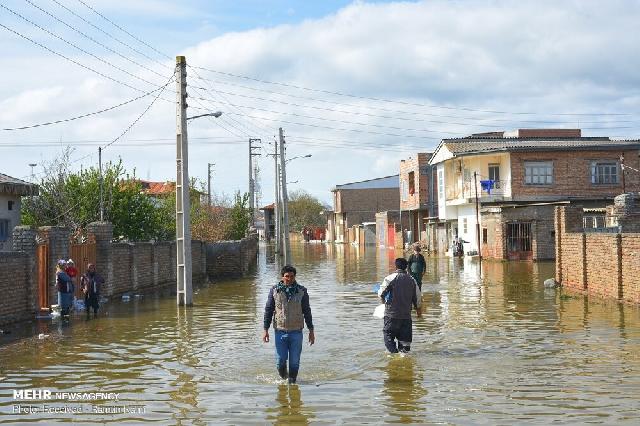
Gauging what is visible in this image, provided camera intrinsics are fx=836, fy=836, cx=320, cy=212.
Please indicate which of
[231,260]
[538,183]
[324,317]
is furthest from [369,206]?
[324,317]

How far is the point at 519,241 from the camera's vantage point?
4428 centimetres

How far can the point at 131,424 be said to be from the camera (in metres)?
9.29

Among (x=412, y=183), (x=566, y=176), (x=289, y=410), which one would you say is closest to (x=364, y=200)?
(x=412, y=183)

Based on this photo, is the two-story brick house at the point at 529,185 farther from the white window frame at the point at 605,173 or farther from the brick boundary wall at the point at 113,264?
the brick boundary wall at the point at 113,264

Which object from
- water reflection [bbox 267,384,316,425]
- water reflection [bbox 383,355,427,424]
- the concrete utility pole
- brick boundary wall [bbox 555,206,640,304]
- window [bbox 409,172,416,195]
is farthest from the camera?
window [bbox 409,172,416,195]

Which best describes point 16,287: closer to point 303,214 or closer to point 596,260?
point 596,260

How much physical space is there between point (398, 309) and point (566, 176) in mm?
37867

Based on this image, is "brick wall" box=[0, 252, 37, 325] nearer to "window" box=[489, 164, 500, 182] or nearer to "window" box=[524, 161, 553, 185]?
"window" box=[524, 161, 553, 185]

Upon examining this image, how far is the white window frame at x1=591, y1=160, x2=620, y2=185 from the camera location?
160 ft

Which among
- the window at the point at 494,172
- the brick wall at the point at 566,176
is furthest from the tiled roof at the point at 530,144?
the window at the point at 494,172

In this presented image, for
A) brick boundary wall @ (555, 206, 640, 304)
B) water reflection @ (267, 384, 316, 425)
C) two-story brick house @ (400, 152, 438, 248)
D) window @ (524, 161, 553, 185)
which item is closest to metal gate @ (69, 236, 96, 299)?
water reflection @ (267, 384, 316, 425)

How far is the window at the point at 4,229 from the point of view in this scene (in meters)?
27.6

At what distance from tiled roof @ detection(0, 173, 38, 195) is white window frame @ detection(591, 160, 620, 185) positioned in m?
32.7

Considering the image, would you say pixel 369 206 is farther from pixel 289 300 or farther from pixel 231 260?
pixel 289 300
